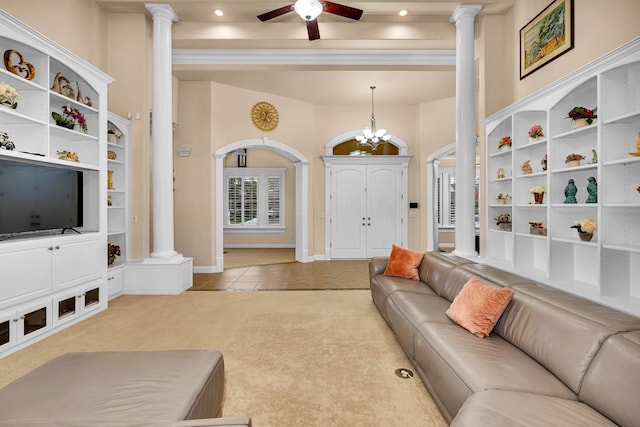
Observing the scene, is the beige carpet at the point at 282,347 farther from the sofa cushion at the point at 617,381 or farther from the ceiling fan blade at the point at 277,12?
the ceiling fan blade at the point at 277,12

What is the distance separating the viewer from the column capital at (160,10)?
4250 millimetres

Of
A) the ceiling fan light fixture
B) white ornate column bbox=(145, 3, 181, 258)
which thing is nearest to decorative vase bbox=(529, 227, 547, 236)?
the ceiling fan light fixture

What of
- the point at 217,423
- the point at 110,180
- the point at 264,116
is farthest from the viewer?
the point at 264,116

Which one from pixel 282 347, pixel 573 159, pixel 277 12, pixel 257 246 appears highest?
pixel 277 12

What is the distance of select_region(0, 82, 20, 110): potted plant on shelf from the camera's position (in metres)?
2.63

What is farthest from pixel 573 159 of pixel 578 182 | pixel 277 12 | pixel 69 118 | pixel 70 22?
pixel 70 22

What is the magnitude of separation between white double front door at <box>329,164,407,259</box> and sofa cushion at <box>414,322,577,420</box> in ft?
16.9

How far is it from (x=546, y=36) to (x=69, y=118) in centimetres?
528

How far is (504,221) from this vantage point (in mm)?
3828

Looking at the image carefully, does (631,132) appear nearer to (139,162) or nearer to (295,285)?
(295,285)

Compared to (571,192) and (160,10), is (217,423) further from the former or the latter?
(160,10)

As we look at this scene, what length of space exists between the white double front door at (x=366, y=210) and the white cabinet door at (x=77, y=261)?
4.61 meters

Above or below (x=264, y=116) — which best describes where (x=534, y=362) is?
below

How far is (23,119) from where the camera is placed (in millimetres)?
2883
